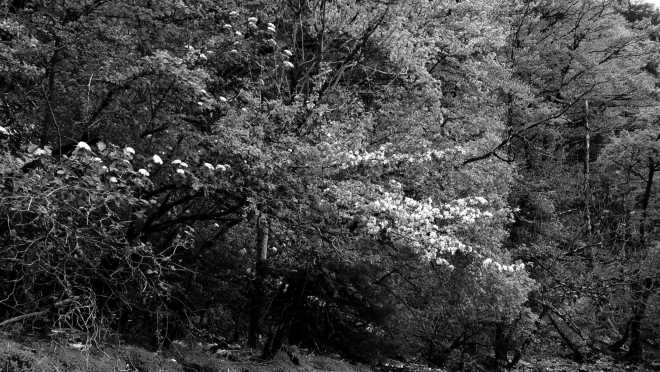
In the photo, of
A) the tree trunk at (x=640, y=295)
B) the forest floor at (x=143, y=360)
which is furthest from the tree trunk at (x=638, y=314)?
the forest floor at (x=143, y=360)

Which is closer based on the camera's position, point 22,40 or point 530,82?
point 22,40

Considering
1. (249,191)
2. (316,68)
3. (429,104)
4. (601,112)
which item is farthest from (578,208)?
(249,191)

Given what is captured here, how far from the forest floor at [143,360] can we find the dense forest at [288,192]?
0.22 m

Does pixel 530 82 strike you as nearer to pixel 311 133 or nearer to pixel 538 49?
pixel 538 49

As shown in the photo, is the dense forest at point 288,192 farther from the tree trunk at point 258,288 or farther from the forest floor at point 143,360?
the forest floor at point 143,360

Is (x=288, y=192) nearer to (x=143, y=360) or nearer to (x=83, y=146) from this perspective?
(x=143, y=360)

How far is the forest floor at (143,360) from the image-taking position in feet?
15.2

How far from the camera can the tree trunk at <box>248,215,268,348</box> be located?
29.4 feet

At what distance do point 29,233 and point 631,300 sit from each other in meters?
17.2

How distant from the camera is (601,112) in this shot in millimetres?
22922

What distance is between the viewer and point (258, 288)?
8.98 metres

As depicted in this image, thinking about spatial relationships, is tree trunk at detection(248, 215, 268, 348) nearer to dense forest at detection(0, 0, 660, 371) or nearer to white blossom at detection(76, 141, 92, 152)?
dense forest at detection(0, 0, 660, 371)

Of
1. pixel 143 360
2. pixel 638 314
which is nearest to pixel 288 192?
pixel 143 360

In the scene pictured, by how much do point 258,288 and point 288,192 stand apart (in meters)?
2.69
